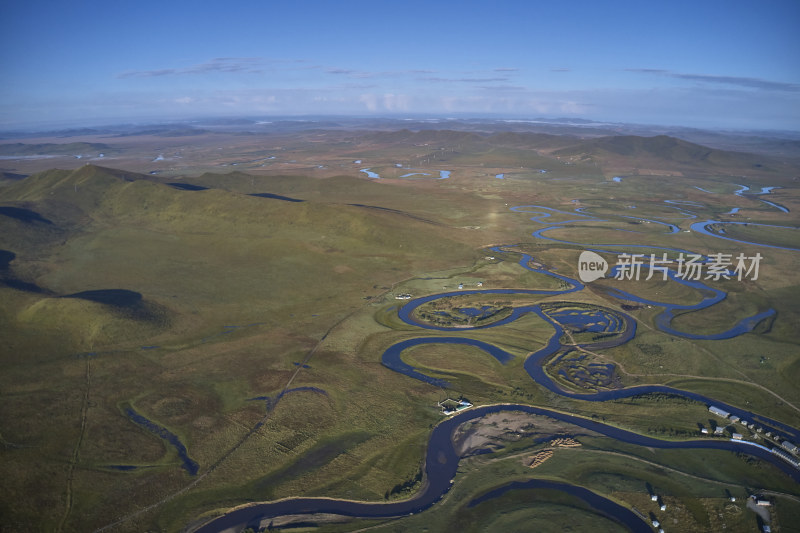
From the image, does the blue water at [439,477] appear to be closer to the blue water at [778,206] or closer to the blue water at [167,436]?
the blue water at [167,436]

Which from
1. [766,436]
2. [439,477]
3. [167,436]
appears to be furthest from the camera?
[167,436]

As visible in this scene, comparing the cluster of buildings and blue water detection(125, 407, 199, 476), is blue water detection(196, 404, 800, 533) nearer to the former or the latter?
the cluster of buildings

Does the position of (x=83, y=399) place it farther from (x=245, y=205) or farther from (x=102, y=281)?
(x=245, y=205)

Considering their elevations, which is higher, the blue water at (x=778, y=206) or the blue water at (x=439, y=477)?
the blue water at (x=778, y=206)

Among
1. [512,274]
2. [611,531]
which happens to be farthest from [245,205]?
[611,531]

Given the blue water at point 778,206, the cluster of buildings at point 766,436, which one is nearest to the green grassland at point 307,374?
the cluster of buildings at point 766,436

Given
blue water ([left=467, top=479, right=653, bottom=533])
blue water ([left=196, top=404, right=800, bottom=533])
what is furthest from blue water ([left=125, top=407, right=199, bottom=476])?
blue water ([left=467, top=479, right=653, bottom=533])

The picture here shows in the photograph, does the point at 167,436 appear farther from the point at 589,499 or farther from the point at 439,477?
the point at 589,499

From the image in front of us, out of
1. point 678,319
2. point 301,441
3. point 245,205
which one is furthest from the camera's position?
point 245,205

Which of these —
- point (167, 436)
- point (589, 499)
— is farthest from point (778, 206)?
point (167, 436)
